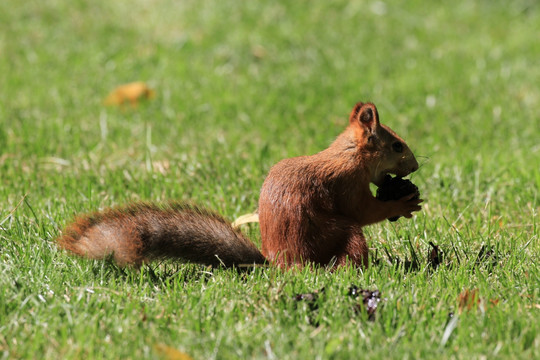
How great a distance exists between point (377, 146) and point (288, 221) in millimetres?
493

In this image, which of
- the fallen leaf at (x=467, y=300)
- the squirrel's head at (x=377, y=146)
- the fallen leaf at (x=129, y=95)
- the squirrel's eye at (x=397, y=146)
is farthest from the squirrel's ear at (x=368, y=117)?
the fallen leaf at (x=129, y=95)

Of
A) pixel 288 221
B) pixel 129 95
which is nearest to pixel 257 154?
pixel 129 95

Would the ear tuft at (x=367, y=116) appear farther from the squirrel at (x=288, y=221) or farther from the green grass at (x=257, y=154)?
the green grass at (x=257, y=154)

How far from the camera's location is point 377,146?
305cm

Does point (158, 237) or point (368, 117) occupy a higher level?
point (368, 117)

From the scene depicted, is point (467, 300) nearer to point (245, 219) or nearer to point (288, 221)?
point (288, 221)

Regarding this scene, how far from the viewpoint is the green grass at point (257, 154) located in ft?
7.67

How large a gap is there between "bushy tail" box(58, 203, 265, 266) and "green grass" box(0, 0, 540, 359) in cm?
9

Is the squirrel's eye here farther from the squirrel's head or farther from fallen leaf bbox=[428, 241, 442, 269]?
fallen leaf bbox=[428, 241, 442, 269]

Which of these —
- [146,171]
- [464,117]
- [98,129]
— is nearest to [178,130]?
[98,129]

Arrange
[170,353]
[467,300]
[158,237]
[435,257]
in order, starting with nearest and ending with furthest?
→ 1. [170,353]
2. [467,300]
3. [158,237]
4. [435,257]

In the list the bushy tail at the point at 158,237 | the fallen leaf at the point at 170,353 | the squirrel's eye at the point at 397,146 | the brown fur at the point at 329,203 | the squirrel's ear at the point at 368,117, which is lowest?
the fallen leaf at the point at 170,353

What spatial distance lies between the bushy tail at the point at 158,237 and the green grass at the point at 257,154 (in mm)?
94

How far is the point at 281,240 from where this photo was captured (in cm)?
288
